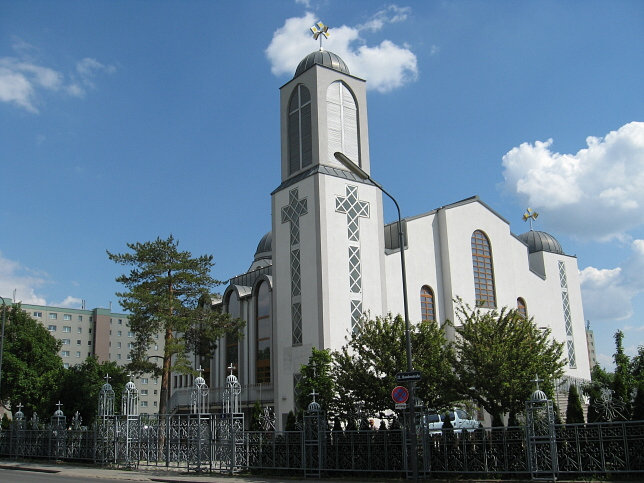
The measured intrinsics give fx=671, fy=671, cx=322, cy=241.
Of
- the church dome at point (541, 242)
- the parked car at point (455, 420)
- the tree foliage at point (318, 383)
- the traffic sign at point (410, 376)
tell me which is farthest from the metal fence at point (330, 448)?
the church dome at point (541, 242)

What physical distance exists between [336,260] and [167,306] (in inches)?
362

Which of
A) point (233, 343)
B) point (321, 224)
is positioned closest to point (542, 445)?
point (321, 224)

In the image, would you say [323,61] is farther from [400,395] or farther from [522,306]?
[400,395]

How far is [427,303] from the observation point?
40188mm

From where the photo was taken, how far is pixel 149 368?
113 feet

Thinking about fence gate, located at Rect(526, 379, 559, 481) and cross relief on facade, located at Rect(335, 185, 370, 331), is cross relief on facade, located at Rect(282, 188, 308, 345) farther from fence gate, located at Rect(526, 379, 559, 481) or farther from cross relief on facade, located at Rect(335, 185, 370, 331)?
fence gate, located at Rect(526, 379, 559, 481)

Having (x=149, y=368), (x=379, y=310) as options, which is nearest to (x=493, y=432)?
(x=379, y=310)

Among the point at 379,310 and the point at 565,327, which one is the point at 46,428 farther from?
the point at 565,327

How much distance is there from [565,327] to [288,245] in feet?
74.7

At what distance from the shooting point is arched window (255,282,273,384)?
1626 inches

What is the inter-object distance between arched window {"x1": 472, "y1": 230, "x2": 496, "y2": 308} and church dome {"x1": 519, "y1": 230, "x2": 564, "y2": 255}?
9147 millimetres

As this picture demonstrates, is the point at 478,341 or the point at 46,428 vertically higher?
the point at 478,341

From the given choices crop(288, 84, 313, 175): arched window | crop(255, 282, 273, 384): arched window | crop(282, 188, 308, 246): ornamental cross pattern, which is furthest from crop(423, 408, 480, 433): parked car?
crop(288, 84, 313, 175): arched window

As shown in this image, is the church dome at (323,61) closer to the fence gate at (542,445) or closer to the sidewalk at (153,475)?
the sidewalk at (153,475)
